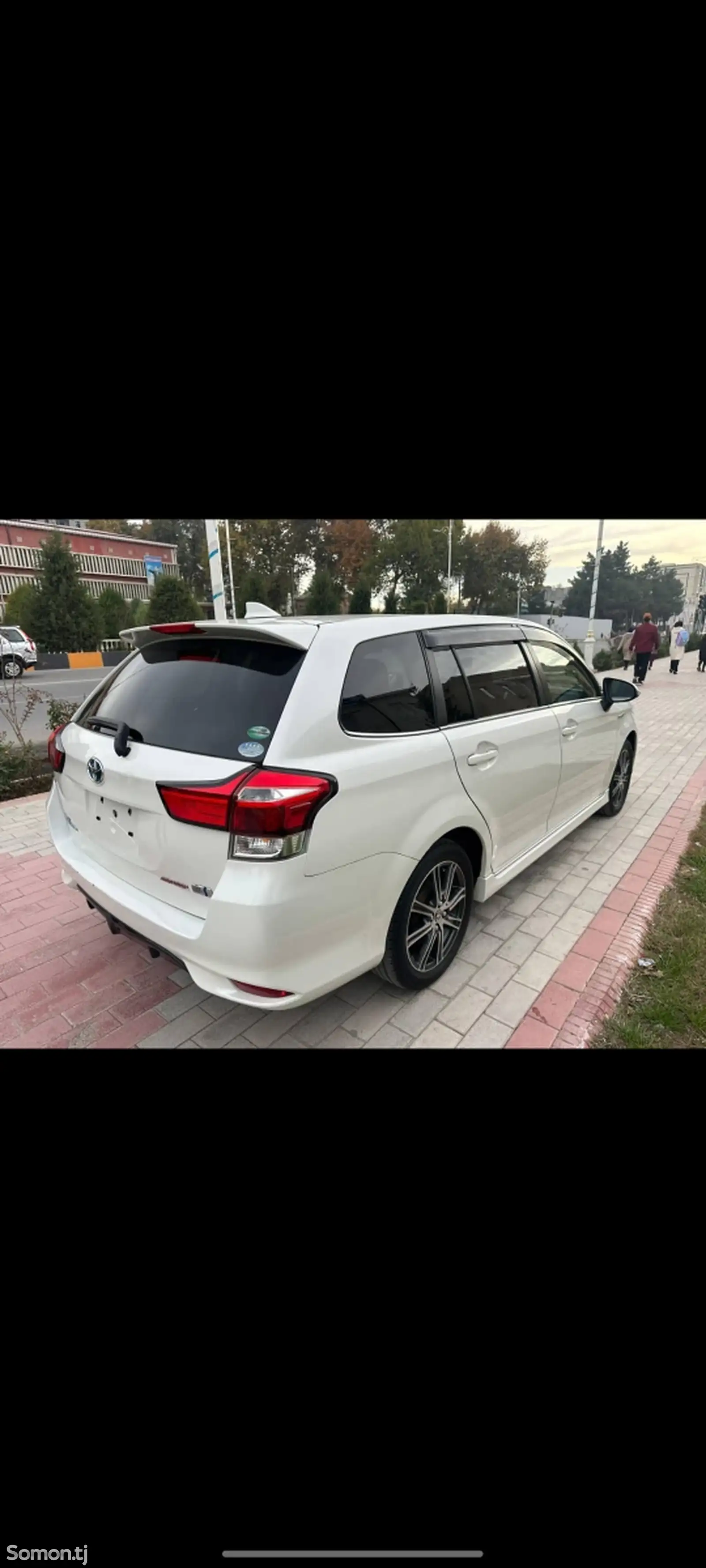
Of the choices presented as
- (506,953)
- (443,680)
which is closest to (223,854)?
(443,680)

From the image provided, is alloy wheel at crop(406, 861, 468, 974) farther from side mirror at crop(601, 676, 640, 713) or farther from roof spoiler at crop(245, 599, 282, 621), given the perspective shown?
side mirror at crop(601, 676, 640, 713)

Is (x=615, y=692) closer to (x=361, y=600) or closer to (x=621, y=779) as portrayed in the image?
(x=621, y=779)

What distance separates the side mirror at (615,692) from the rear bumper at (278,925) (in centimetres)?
246

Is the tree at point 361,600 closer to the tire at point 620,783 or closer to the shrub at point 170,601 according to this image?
the shrub at point 170,601

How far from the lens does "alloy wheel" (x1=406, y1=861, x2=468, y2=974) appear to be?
255 cm

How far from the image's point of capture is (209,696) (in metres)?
2.13

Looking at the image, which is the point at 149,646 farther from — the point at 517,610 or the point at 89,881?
the point at 517,610

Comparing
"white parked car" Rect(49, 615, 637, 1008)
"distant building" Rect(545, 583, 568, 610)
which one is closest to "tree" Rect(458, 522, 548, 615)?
"distant building" Rect(545, 583, 568, 610)

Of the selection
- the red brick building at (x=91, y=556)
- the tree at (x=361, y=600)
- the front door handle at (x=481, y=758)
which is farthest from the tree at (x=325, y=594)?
the front door handle at (x=481, y=758)

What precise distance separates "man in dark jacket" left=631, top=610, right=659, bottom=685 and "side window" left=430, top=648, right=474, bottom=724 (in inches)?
490

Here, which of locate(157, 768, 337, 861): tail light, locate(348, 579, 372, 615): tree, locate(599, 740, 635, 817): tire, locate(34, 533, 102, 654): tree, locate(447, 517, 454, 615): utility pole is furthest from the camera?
locate(447, 517, 454, 615): utility pole

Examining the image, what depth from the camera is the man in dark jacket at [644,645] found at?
1341 cm

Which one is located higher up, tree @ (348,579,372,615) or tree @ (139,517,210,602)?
tree @ (139,517,210,602)

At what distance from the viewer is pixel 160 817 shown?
202 centimetres
